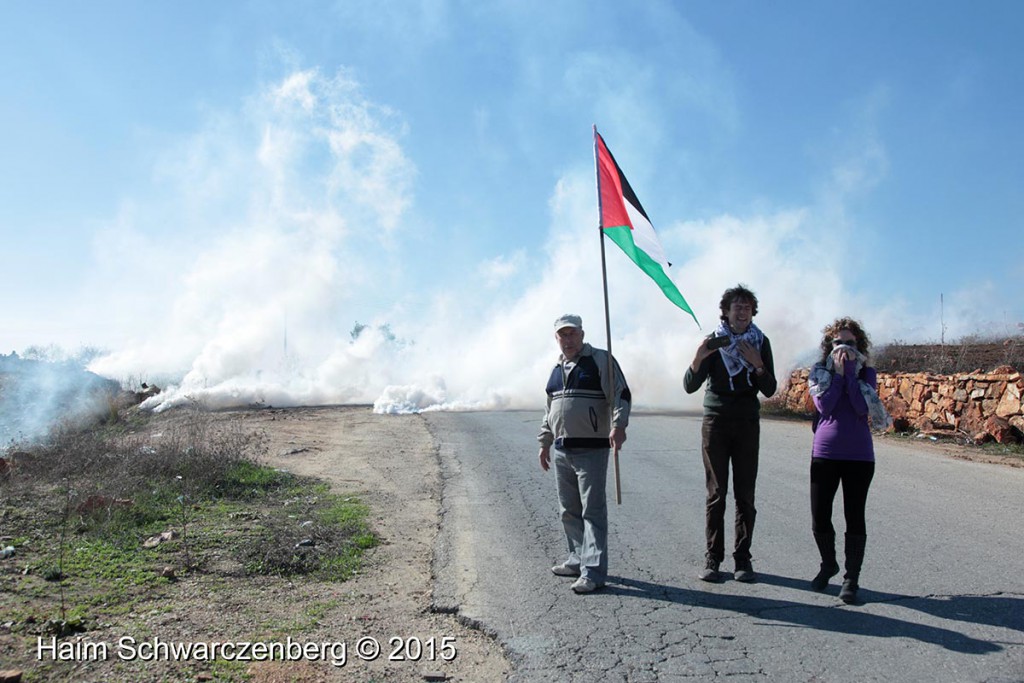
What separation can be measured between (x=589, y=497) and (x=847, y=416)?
180cm

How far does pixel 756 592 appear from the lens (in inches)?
203

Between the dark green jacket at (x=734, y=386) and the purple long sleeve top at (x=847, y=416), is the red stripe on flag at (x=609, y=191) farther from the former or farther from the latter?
the purple long sleeve top at (x=847, y=416)

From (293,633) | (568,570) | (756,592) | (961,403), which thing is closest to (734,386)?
(756,592)

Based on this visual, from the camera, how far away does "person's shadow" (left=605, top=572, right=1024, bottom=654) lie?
4.31m

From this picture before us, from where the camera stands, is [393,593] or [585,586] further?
[393,593]

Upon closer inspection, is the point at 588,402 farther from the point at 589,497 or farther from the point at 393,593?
the point at 393,593

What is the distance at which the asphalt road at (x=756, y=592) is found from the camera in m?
4.01

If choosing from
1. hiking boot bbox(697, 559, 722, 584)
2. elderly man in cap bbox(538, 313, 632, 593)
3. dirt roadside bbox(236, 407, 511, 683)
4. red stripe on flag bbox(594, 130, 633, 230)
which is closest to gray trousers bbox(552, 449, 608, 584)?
elderly man in cap bbox(538, 313, 632, 593)

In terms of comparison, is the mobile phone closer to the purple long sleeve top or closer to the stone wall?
the purple long sleeve top

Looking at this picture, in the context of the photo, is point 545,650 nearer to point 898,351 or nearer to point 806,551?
point 806,551

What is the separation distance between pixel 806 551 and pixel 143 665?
482 centimetres

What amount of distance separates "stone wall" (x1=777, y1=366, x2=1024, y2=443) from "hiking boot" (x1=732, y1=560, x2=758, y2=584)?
10.7m

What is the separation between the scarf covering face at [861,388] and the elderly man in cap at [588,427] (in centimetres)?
125

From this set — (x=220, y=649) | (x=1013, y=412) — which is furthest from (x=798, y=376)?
(x=220, y=649)
